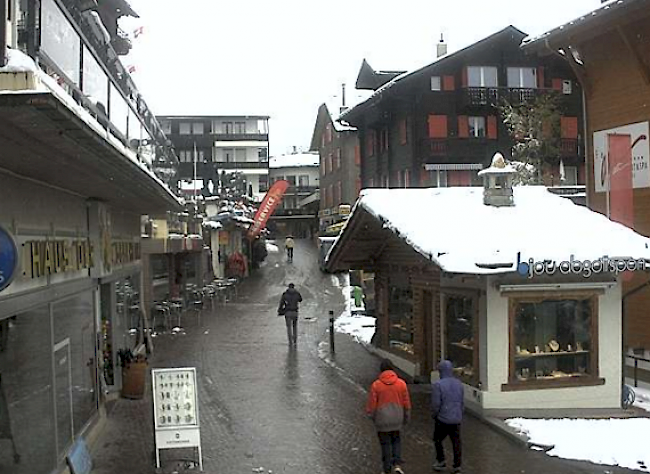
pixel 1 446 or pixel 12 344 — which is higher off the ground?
pixel 12 344

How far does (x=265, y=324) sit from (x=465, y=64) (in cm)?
1876

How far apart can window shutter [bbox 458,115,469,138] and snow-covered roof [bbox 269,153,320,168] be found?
174 ft

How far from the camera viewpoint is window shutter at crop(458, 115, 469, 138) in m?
40.7

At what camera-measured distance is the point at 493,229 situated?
47.3ft

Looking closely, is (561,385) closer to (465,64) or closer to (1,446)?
(1,446)

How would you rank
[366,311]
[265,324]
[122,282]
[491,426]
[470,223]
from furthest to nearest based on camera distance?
[366,311], [265,324], [122,282], [470,223], [491,426]

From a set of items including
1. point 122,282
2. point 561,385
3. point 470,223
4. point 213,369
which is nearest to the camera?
point 561,385

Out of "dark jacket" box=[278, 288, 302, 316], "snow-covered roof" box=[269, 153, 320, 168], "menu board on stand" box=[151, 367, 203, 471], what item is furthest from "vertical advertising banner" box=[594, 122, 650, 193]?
"snow-covered roof" box=[269, 153, 320, 168]

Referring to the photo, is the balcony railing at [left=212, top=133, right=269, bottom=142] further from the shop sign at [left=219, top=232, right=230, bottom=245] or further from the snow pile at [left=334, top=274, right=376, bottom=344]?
the snow pile at [left=334, top=274, right=376, bottom=344]

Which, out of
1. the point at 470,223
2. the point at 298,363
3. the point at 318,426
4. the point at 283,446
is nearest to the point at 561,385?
the point at 470,223

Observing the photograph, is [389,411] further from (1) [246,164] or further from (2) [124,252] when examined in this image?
(1) [246,164]

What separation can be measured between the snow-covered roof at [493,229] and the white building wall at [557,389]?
856 millimetres

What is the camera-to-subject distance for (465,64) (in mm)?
40031

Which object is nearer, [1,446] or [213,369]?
[1,446]
